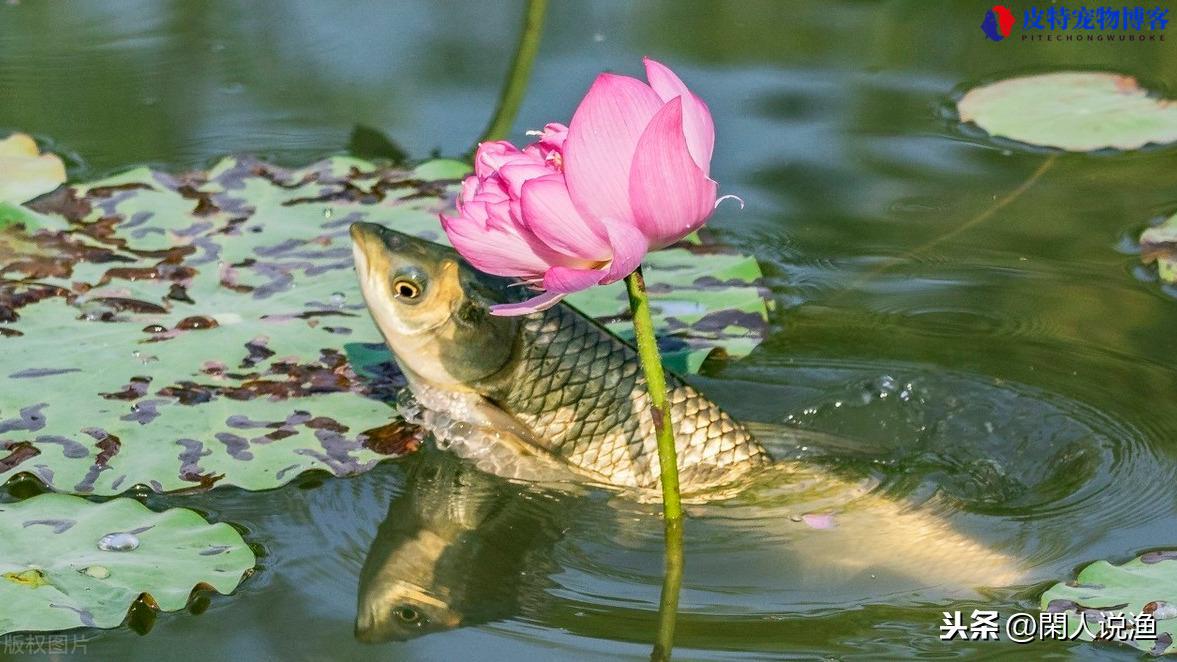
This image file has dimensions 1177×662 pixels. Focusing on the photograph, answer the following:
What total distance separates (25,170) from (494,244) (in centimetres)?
281

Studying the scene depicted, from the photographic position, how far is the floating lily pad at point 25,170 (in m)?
4.30

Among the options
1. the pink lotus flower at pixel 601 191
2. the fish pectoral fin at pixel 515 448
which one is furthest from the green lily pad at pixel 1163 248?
the pink lotus flower at pixel 601 191

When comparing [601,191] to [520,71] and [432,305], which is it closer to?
[432,305]

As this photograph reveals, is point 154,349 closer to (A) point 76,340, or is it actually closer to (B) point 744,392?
(A) point 76,340

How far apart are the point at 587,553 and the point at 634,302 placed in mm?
875

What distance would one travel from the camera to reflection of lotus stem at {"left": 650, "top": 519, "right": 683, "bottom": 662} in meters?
2.55

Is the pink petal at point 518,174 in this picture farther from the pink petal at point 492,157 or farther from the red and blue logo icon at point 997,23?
the red and blue logo icon at point 997,23

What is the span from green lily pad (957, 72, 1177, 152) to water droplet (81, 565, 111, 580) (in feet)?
11.3

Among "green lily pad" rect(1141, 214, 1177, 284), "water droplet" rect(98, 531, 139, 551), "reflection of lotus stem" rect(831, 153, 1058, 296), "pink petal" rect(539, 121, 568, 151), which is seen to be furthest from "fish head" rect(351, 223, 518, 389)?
"green lily pad" rect(1141, 214, 1177, 284)

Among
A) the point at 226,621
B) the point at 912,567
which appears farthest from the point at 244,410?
the point at 912,567

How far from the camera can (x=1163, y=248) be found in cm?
409

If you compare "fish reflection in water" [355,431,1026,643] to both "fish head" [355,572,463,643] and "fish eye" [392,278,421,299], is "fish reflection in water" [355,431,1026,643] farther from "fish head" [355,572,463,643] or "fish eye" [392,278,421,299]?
"fish eye" [392,278,421,299]
